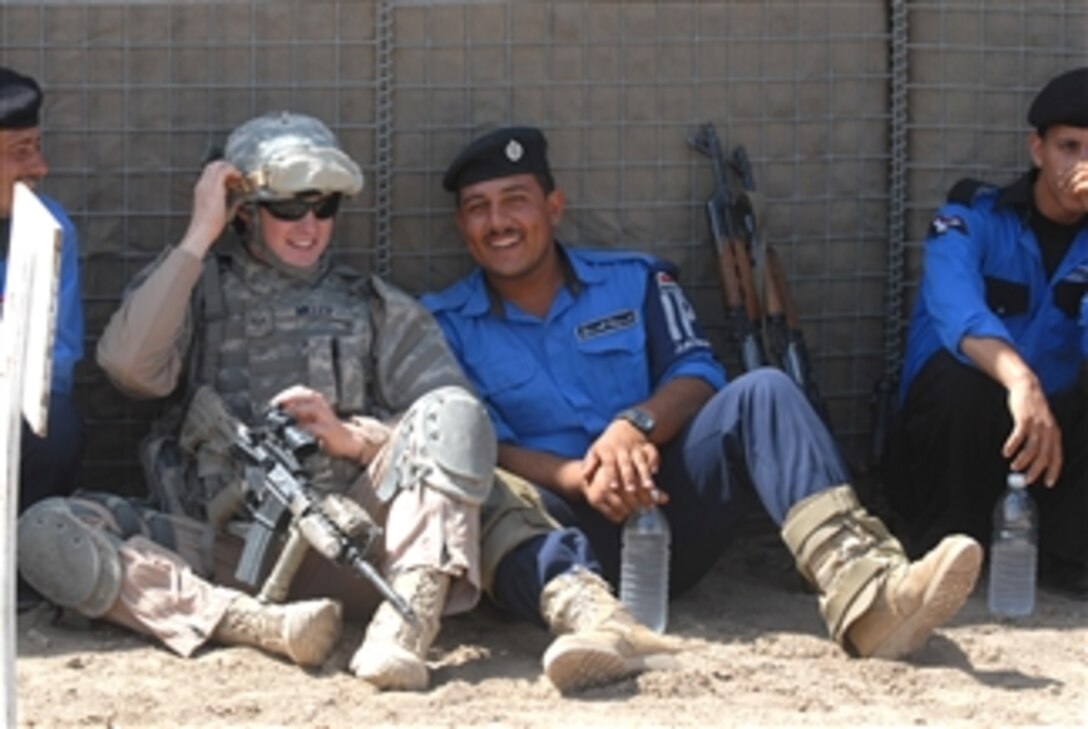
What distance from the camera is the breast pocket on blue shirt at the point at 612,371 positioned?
22.3ft

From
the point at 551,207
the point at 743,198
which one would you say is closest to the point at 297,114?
the point at 551,207

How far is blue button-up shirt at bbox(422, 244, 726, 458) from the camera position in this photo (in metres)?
6.72

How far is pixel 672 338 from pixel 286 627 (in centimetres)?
157

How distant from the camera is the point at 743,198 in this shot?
726cm

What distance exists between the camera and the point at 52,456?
20.8 ft

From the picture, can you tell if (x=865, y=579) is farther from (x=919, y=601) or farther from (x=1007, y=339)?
(x=1007, y=339)

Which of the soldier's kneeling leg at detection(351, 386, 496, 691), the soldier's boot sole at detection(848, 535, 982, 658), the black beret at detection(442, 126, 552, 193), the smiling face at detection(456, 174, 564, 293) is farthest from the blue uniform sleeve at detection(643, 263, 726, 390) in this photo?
the soldier's boot sole at detection(848, 535, 982, 658)

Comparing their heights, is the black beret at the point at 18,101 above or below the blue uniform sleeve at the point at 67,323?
above

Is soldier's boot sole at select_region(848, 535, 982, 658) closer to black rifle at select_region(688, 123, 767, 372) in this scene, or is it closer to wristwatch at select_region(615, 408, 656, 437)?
wristwatch at select_region(615, 408, 656, 437)

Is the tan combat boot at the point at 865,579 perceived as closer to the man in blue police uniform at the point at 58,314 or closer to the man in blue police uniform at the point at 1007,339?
the man in blue police uniform at the point at 1007,339

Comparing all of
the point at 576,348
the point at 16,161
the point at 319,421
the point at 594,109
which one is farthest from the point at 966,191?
the point at 16,161

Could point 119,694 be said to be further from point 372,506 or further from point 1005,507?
point 1005,507

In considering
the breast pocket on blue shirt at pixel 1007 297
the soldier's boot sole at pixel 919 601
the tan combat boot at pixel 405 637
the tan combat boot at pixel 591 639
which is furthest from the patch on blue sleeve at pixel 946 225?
the tan combat boot at pixel 405 637

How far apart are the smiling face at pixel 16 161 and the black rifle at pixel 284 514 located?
90 cm
